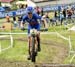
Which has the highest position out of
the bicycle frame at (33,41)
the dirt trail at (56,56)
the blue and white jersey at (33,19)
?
the blue and white jersey at (33,19)

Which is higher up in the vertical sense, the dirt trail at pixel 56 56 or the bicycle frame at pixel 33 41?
the bicycle frame at pixel 33 41

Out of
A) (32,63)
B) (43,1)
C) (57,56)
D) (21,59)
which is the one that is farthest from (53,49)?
(43,1)

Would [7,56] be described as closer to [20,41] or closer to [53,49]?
[53,49]

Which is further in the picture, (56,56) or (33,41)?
(56,56)

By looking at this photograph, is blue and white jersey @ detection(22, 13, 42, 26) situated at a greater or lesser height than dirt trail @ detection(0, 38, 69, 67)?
greater

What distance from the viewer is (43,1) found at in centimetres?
6197

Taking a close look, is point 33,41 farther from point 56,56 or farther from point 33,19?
point 56,56

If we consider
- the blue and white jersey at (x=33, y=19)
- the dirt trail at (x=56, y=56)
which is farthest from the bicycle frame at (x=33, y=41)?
the blue and white jersey at (x=33, y=19)

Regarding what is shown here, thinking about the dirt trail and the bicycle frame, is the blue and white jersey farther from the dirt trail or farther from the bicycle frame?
the dirt trail

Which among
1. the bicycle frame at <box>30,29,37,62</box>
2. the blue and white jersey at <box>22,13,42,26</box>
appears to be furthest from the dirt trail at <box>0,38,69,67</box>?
the blue and white jersey at <box>22,13,42,26</box>

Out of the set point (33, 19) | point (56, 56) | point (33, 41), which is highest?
point (33, 19)

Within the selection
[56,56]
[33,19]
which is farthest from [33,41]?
[56,56]

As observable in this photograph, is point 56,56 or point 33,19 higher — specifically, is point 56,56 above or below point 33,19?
below

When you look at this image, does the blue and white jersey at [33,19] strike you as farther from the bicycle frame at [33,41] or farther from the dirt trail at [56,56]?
the dirt trail at [56,56]
